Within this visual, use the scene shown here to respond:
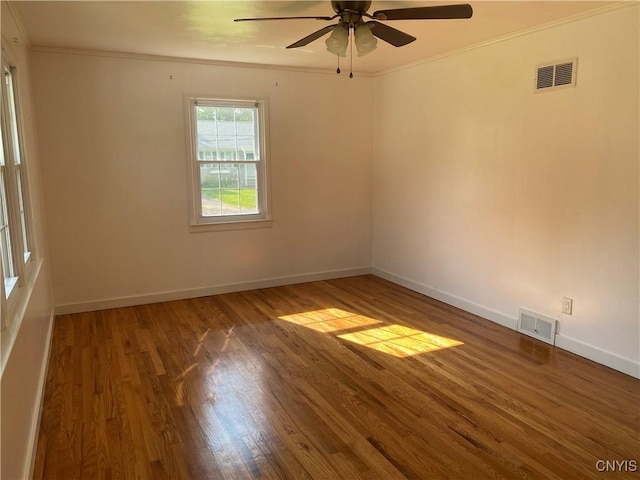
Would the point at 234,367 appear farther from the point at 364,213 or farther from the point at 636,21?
A: the point at 636,21

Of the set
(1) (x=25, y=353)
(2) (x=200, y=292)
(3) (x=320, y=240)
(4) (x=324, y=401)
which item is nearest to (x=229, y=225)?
(2) (x=200, y=292)

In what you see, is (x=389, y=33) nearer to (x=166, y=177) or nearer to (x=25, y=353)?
(x=25, y=353)

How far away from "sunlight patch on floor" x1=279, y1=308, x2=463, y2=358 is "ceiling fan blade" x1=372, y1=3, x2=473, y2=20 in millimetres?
2336

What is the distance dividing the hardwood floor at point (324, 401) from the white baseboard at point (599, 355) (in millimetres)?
84

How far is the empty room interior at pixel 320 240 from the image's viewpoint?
2.51 metres

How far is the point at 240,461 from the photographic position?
91.0 inches

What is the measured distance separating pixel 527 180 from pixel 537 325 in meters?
1.20

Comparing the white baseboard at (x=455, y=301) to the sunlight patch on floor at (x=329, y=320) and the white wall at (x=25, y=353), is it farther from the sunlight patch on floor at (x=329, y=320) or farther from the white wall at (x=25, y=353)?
the white wall at (x=25, y=353)

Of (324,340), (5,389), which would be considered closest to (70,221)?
(324,340)

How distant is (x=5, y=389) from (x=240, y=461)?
3.63ft

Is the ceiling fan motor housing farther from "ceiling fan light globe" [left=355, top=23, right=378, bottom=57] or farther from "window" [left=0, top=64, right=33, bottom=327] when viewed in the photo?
"window" [left=0, top=64, right=33, bottom=327]

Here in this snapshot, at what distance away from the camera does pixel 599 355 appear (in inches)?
133

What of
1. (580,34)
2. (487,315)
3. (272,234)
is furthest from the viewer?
(272,234)

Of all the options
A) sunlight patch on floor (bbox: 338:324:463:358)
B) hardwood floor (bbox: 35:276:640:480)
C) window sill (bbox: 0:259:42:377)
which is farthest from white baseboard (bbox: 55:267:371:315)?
sunlight patch on floor (bbox: 338:324:463:358)
